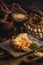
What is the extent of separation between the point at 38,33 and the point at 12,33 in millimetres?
281

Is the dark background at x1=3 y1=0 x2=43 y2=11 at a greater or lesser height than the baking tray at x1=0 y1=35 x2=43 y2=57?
greater

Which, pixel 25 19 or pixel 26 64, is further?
pixel 25 19

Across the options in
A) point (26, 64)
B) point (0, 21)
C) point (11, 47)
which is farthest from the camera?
point (0, 21)

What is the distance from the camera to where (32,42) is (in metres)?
2.48

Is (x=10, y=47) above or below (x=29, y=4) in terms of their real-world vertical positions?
below

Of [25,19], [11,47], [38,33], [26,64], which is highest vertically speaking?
[25,19]

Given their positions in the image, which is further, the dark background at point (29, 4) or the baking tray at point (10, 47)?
the dark background at point (29, 4)

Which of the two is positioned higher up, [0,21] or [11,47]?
[0,21]

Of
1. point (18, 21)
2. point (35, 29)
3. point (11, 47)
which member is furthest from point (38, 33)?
point (11, 47)

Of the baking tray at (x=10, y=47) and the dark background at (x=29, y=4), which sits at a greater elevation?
the dark background at (x=29, y=4)

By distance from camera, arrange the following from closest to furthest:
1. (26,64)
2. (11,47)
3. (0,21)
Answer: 1. (26,64)
2. (11,47)
3. (0,21)

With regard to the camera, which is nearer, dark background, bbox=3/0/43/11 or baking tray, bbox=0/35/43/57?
baking tray, bbox=0/35/43/57

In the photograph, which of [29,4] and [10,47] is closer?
[10,47]

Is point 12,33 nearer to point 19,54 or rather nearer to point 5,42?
point 5,42
